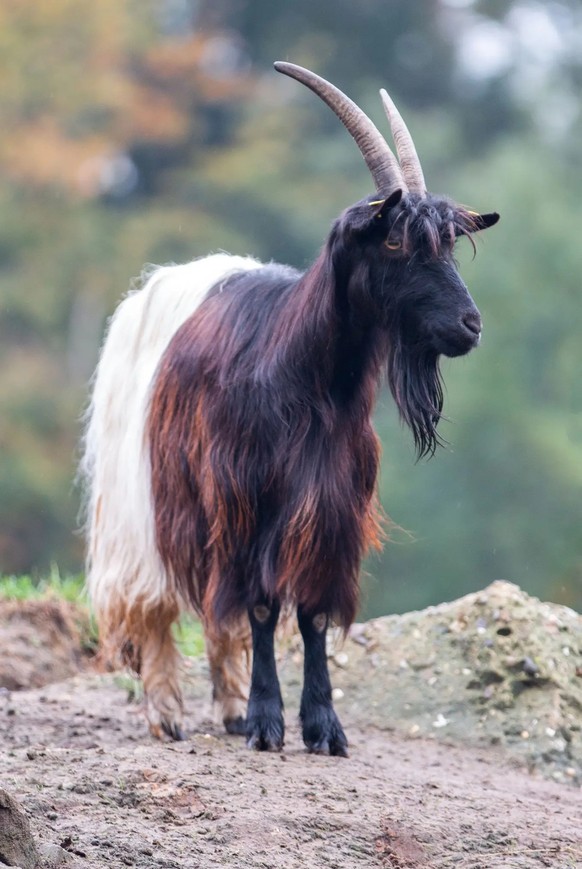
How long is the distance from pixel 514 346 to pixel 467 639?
454 inches

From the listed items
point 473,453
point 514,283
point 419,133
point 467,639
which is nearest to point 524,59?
point 419,133

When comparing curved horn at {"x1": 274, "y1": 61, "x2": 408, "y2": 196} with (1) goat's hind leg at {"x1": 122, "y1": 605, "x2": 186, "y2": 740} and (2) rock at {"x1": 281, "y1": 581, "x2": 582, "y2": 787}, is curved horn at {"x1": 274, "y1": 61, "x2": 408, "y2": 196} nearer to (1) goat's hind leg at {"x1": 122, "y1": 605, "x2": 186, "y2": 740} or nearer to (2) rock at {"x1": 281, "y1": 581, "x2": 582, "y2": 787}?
(1) goat's hind leg at {"x1": 122, "y1": 605, "x2": 186, "y2": 740}

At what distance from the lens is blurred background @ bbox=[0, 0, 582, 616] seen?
17.2m

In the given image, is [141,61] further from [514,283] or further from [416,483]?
[416,483]

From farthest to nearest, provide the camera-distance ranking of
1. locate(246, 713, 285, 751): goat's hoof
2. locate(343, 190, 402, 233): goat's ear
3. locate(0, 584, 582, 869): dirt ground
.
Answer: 1. locate(246, 713, 285, 751): goat's hoof
2. locate(343, 190, 402, 233): goat's ear
3. locate(0, 584, 582, 869): dirt ground

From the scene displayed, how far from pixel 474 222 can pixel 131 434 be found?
1766 millimetres

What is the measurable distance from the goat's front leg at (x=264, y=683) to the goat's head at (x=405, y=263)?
0.93m

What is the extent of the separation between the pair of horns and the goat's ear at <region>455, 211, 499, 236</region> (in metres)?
0.19

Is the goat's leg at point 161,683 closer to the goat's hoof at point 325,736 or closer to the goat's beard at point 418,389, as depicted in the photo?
the goat's hoof at point 325,736

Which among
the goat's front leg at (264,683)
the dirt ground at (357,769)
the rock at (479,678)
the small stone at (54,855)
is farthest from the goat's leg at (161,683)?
the small stone at (54,855)

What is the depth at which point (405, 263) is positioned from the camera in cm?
514

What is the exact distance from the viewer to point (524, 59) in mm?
20688

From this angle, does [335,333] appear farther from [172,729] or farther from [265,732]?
[172,729]

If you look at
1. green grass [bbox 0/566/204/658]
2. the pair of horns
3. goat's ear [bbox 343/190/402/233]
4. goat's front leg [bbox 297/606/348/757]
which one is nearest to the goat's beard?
goat's ear [bbox 343/190/402/233]
